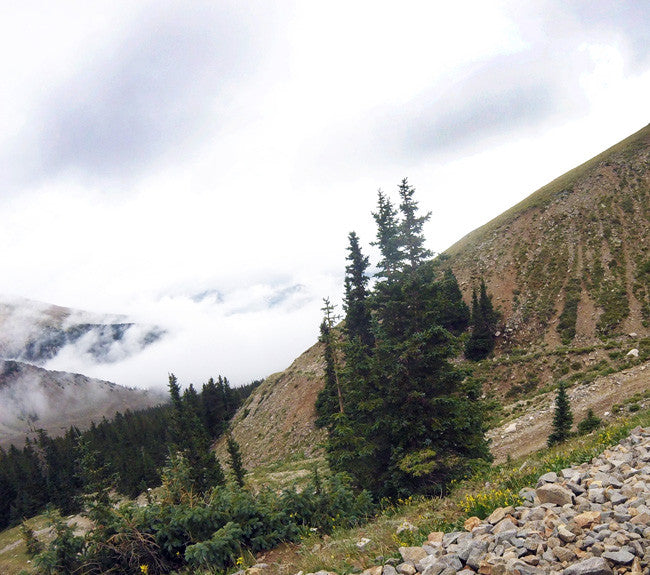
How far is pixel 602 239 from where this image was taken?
51844mm

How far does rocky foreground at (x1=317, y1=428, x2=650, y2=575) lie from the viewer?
4785 millimetres

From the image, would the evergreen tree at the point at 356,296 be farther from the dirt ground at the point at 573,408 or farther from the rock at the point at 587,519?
the rock at the point at 587,519

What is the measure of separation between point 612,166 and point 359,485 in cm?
7477

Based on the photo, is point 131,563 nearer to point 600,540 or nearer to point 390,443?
point 600,540

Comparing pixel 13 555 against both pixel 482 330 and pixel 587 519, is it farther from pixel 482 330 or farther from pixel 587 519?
pixel 587 519

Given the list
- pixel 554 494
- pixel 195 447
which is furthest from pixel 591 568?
pixel 195 447

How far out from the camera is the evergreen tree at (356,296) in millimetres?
39344

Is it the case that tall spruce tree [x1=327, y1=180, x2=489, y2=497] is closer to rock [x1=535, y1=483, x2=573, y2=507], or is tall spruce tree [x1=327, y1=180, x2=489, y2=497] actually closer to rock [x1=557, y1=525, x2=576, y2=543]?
rock [x1=535, y1=483, x2=573, y2=507]

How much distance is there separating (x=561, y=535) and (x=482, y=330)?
144 ft

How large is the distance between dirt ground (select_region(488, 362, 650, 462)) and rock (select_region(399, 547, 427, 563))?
66.4 ft

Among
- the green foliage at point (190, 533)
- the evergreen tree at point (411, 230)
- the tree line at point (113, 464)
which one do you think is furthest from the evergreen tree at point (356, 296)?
the tree line at point (113, 464)

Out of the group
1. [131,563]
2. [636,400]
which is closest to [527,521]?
[131,563]

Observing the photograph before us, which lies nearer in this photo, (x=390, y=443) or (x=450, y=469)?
(x=450, y=469)

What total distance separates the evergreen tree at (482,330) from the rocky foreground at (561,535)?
131ft
